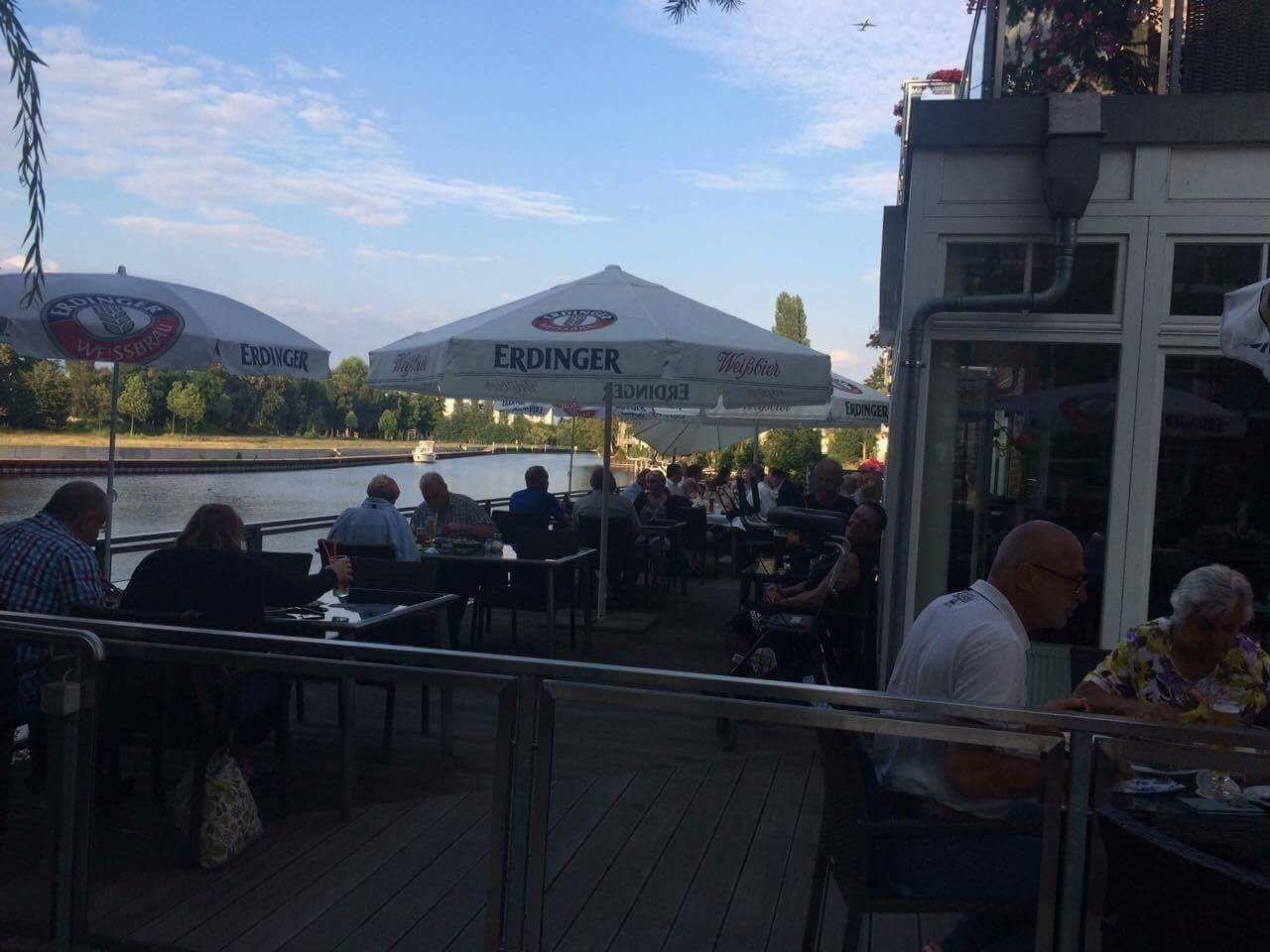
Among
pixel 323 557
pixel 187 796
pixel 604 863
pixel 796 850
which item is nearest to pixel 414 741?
pixel 187 796

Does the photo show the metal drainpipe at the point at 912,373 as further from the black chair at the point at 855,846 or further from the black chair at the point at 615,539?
the black chair at the point at 855,846

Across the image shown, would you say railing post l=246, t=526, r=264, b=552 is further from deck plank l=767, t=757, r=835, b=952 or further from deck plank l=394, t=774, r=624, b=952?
deck plank l=767, t=757, r=835, b=952

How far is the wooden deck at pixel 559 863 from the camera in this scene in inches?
98.9

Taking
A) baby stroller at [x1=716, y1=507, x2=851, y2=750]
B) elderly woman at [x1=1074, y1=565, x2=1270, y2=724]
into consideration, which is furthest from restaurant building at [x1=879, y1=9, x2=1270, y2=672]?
elderly woman at [x1=1074, y1=565, x2=1270, y2=724]

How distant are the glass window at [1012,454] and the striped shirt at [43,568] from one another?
4356mm

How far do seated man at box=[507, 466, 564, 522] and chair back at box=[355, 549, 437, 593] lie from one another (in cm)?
406

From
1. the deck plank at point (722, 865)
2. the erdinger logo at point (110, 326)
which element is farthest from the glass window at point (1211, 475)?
the erdinger logo at point (110, 326)

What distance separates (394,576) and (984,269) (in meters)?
3.62

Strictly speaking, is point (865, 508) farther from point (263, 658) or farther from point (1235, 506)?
point (263, 658)

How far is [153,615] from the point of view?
149 inches

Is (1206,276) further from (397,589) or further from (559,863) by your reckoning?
(559,863)

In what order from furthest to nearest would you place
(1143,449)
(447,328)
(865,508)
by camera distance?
(447,328) → (865,508) → (1143,449)

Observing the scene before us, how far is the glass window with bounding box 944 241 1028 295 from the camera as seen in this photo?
598 centimetres

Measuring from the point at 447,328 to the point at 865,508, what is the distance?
3.13m
